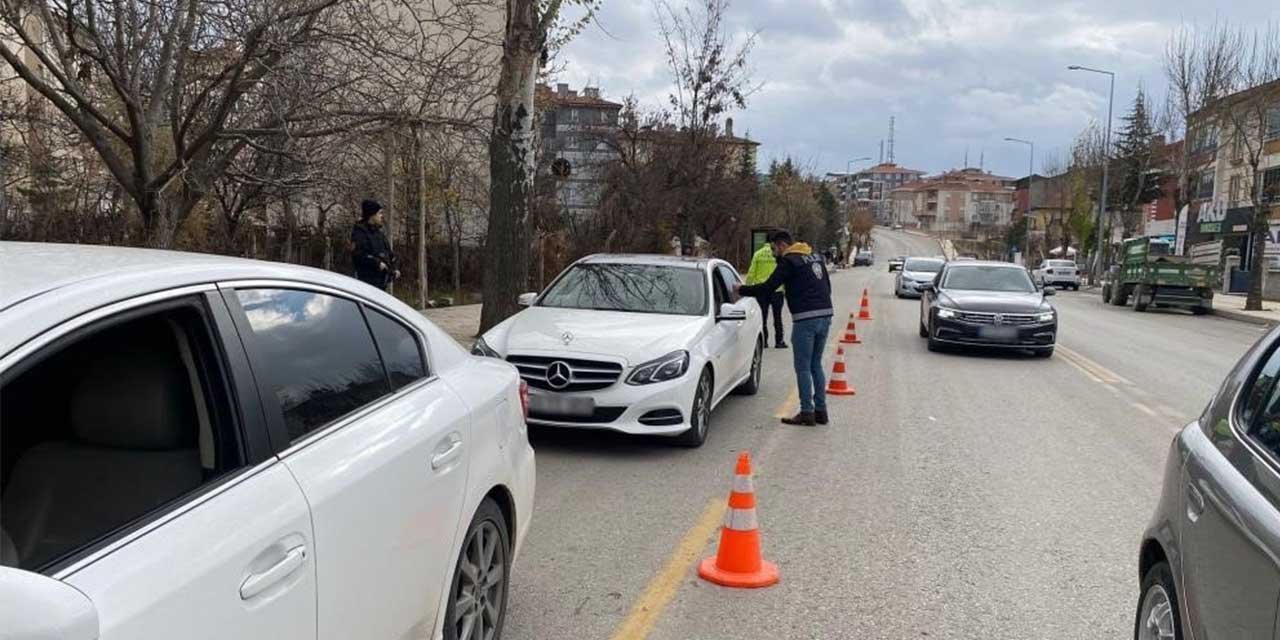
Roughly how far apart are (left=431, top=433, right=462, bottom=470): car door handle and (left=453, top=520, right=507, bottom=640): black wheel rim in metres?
0.33

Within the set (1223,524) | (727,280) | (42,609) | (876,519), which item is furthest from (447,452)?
(727,280)

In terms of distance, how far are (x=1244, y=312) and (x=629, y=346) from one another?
29.1 meters

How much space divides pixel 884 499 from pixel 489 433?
363cm

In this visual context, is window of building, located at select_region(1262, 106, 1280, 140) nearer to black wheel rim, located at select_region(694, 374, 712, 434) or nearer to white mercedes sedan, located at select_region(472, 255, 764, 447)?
white mercedes sedan, located at select_region(472, 255, 764, 447)

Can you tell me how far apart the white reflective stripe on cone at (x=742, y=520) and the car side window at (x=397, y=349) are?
6.51 feet

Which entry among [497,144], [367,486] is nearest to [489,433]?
[367,486]

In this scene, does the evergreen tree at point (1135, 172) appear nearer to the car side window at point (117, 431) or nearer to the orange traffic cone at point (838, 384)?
the orange traffic cone at point (838, 384)

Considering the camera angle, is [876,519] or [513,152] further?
[513,152]

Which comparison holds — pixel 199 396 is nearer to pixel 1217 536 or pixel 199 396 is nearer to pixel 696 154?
pixel 1217 536

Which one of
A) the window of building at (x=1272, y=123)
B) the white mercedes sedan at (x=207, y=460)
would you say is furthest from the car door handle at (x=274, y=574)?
the window of building at (x=1272, y=123)

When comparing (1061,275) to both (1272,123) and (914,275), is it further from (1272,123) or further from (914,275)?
(914,275)

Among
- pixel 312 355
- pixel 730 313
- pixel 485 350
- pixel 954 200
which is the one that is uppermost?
pixel 954 200

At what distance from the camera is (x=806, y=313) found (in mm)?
8609

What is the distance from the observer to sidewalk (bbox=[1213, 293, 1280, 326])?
90.2 feet
